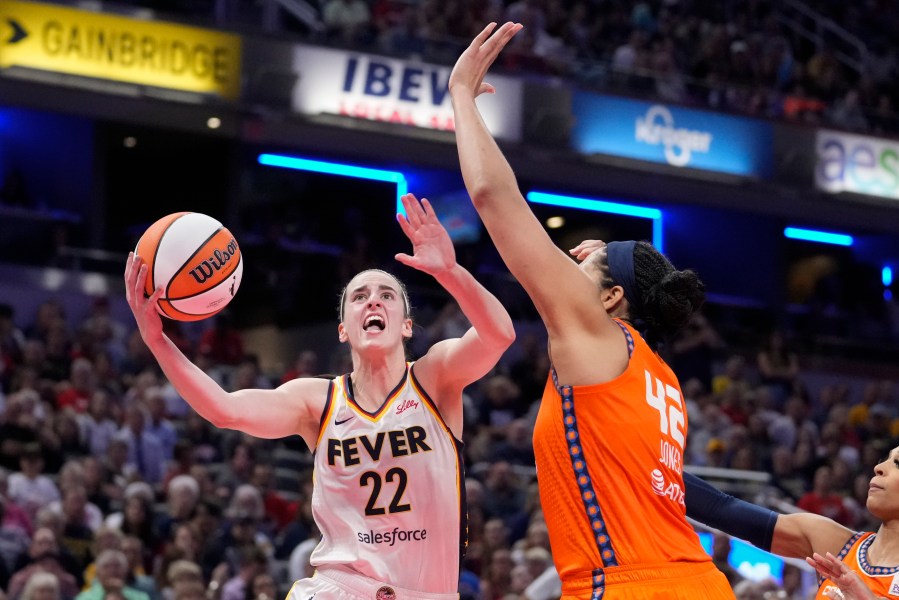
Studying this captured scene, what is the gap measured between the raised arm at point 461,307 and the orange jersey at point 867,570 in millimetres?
1553

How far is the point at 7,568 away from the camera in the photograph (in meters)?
10.5

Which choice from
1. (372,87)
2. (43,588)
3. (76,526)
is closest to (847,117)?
(372,87)

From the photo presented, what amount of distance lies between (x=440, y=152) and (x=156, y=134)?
4497 millimetres

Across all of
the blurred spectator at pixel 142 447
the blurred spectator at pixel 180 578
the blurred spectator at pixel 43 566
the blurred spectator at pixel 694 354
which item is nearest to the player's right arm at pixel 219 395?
the blurred spectator at pixel 180 578

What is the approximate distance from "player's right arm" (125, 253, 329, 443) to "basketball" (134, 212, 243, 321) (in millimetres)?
280

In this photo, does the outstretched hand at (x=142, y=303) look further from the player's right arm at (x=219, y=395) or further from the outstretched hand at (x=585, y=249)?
the outstretched hand at (x=585, y=249)

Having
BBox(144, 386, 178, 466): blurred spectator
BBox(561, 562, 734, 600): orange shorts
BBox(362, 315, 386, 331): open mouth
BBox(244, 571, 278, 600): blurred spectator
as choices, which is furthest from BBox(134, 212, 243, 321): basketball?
BBox(144, 386, 178, 466): blurred spectator

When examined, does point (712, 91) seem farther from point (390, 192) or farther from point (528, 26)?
point (390, 192)

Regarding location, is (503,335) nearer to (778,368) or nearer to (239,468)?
(239,468)

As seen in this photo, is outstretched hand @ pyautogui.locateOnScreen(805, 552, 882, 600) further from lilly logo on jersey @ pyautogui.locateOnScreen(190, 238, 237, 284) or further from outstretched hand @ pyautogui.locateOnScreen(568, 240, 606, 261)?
lilly logo on jersey @ pyautogui.locateOnScreen(190, 238, 237, 284)

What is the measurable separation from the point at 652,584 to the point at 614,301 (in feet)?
2.90

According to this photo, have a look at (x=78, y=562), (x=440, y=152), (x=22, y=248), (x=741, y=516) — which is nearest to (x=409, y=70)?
(x=440, y=152)

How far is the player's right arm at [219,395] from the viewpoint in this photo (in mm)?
5391

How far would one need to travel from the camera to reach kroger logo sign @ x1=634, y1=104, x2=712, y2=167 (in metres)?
20.6
